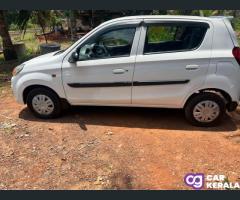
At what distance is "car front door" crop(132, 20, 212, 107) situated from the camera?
5141 mm

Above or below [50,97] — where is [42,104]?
below

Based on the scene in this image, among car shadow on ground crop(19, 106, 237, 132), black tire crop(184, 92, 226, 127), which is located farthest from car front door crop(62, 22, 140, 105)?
black tire crop(184, 92, 226, 127)

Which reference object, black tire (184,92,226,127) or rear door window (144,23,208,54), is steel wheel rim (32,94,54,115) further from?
black tire (184,92,226,127)

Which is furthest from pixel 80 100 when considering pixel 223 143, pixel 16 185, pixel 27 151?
pixel 223 143

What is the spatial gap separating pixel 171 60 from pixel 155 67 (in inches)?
11.0

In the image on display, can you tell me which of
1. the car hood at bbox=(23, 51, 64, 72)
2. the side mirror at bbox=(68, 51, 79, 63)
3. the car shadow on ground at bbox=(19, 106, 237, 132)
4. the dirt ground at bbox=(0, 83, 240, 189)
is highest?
the side mirror at bbox=(68, 51, 79, 63)

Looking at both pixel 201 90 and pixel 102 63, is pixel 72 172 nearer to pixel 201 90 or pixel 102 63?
pixel 102 63

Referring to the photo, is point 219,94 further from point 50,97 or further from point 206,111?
point 50,97

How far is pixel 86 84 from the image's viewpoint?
553cm

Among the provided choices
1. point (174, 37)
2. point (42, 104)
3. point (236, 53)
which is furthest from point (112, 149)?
point (236, 53)

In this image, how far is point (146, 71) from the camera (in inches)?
207

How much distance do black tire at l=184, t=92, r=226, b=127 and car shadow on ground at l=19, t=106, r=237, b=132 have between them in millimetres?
86

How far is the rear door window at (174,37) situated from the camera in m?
5.20

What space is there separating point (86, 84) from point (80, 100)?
36 centimetres
